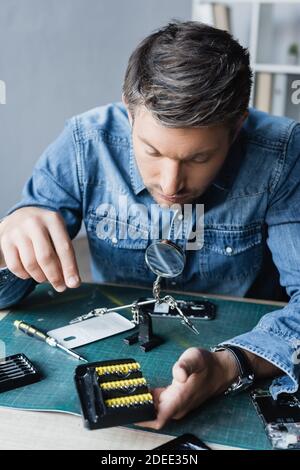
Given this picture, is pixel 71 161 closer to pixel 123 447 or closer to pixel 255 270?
pixel 255 270

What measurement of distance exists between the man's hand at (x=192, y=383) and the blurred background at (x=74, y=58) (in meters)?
2.32

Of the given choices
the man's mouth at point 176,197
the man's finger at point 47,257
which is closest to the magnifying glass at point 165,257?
the man's mouth at point 176,197

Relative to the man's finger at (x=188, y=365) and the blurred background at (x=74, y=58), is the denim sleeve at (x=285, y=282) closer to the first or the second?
the man's finger at (x=188, y=365)

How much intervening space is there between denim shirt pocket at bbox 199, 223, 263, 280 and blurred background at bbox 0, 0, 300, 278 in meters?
1.82

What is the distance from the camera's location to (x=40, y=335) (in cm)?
122

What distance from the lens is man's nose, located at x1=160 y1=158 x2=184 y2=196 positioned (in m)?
1.21

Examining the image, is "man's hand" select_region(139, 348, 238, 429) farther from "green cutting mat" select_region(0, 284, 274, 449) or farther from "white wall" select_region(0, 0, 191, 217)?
"white wall" select_region(0, 0, 191, 217)

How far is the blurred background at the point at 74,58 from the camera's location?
3.12m

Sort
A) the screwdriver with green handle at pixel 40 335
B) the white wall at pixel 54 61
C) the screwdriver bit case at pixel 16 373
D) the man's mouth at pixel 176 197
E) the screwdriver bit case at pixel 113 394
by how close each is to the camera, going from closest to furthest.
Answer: the screwdriver bit case at pixel 113 394, the screwdriver bit case at pixel 16 373, the screwdriver with green handle at pixel 40 335, the man's mouth at pixel 176 197, the white wall at pixel 54 61

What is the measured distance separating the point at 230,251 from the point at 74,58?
7.38 feet

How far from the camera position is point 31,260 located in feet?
4.02

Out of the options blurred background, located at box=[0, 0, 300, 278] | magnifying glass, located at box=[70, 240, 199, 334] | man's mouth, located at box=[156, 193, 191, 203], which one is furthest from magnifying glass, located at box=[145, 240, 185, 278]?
blurred background, located at box=[0, 0, 300, 278]

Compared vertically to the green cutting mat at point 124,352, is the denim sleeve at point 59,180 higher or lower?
higher
